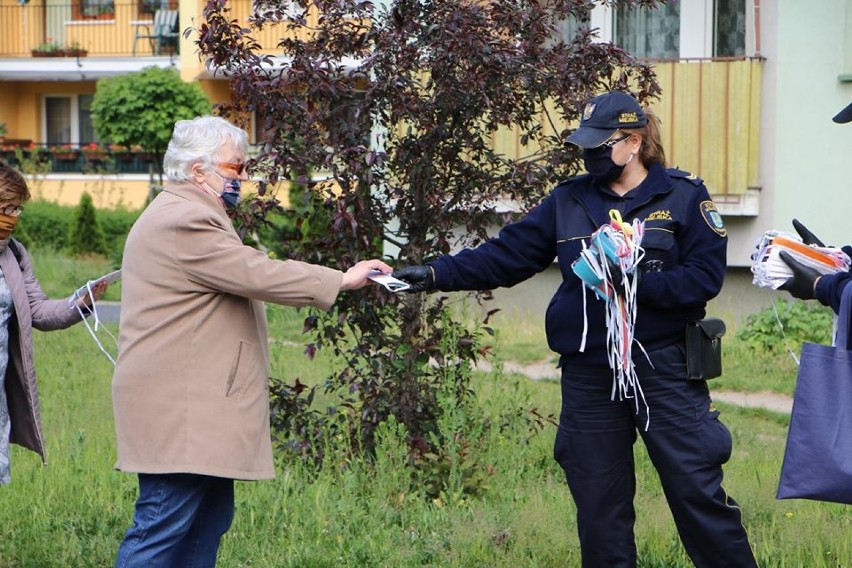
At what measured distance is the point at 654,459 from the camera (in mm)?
4590

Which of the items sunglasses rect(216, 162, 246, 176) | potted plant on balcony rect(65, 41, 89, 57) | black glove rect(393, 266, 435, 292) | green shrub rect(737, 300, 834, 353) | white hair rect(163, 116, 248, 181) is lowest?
green shrub rect(737, 300, 834, 353)

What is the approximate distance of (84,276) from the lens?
16.8m

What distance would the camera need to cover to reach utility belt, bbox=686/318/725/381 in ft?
14.9

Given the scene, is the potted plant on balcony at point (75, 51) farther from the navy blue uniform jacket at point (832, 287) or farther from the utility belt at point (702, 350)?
the navy blue uniform jacket at point (832, 287)

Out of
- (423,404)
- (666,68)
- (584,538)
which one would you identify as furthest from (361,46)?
(666,68)

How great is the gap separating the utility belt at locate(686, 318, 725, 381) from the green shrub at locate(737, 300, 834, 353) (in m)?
6.14

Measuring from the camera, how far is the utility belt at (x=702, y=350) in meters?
4.53

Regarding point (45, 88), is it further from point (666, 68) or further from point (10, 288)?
point (10, 288)

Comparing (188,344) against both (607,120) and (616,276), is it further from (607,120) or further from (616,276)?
(607,120)

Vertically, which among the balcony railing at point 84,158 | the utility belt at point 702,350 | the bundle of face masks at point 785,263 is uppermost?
the balcony railing at point 84,158

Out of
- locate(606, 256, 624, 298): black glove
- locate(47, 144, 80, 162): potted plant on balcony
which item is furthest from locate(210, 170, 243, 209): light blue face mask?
locate(47, 144, 80, 162): potted plant on balcony

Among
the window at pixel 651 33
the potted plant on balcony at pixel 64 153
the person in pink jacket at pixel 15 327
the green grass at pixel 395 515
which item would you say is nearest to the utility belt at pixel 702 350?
the green grass at pixel 395 515

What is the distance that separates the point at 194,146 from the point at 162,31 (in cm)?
2507

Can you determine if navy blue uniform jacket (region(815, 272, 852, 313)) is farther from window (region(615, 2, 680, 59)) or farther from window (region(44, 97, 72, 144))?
window (region(44, 97, 72, 144))
